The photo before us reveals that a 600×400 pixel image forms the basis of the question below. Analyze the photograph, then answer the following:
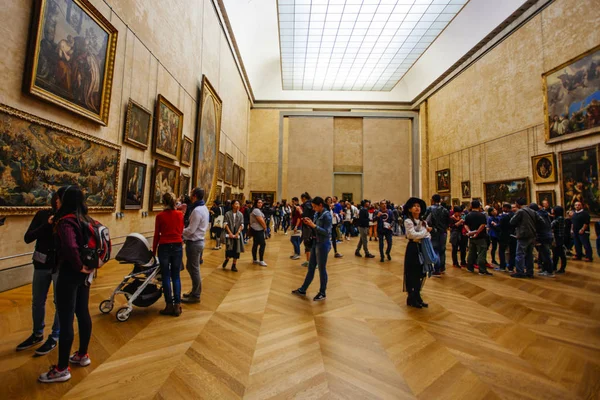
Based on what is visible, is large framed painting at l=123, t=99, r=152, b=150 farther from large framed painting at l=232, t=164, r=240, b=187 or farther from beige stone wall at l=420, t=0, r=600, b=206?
beige stone wall at l=420, t=0, r=600, b=206

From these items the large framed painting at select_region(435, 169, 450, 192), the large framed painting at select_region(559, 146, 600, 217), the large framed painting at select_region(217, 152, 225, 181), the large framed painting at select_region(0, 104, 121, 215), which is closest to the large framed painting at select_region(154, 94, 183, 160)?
the large framed painting at select_region(0, 104, 121, 215)

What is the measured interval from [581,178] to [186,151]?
553 inches

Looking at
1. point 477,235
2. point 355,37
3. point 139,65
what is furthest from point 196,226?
point 355,37

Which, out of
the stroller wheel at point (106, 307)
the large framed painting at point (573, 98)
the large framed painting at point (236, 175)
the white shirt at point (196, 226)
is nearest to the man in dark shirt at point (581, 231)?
the large framed painting at point (573, 98)

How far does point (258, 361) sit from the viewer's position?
2.50m

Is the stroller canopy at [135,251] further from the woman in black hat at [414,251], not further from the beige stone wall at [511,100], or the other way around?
the beige stone wall at [511,100]

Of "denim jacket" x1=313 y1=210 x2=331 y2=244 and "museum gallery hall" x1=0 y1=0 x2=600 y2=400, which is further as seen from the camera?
"denim jacket" x1=313 y1=210 x2=331 y2=244

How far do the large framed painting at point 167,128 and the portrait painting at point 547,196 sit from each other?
1416 centimetres

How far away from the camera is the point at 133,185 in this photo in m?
6.47

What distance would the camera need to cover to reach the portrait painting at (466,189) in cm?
1556

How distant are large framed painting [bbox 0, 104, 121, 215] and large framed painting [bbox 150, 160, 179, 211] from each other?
70.3 inches

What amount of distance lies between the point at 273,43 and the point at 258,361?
20.0m

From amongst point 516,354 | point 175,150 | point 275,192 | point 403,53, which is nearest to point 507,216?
point 516,354

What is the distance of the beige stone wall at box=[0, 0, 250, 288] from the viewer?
3777mm
